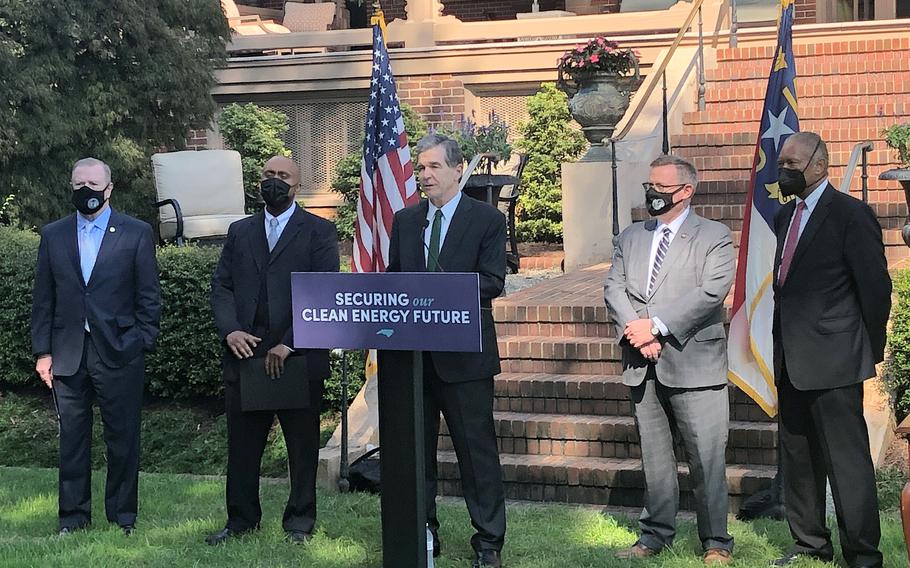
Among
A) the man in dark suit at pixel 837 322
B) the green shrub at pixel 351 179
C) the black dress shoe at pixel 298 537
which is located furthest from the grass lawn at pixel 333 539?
the green shrub at pixel 351 179

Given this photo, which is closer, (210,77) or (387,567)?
(387,567)

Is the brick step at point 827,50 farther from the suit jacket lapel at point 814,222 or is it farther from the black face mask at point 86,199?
the black face mask at point 86,199

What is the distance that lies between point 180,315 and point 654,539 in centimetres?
462

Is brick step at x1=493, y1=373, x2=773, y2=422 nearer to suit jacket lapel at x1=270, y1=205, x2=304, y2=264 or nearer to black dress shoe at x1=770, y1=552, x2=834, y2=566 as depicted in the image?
black dress shoe at x1=770, y1=552, x2=834, y2=566

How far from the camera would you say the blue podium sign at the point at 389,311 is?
4.51m

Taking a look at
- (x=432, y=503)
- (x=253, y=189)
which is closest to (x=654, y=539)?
(x=432, y=503)

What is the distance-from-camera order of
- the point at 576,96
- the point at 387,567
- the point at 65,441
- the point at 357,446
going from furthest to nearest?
the point at 576,96 → the point at 357,446 → the point at 65,441 → the point at 387,567

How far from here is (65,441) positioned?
21.0 feet

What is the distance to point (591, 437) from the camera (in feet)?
23.9

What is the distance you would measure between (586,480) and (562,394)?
2.65ft

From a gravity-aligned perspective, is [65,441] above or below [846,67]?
below

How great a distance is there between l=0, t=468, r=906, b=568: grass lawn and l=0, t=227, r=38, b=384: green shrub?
Result: 2.70 meters

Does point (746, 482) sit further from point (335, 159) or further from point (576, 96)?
point (335, 159)

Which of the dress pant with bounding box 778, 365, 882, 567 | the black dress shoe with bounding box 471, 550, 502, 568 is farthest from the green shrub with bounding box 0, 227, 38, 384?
the dress pant with bounding box 778, 365, 882, 567
